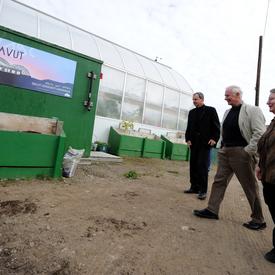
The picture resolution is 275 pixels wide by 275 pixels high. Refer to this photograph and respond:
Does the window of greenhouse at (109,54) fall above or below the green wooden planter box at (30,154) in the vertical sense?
above

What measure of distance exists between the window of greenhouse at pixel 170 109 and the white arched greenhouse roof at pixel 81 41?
410mm

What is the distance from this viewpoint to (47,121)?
5258 mm

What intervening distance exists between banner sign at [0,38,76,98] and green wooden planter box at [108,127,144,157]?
15.2 ft

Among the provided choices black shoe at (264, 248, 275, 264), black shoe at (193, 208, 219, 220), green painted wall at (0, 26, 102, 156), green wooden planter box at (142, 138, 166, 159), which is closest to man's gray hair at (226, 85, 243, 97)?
black shoe at (193, 208, 219, 220)

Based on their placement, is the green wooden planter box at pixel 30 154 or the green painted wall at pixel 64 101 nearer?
the green wooden planter box at pixel 30 154

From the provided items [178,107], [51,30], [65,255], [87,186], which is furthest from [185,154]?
[65,255]

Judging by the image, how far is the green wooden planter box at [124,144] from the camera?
35.0 feet

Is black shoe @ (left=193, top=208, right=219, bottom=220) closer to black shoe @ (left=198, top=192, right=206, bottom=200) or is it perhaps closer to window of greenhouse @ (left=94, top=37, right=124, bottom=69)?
black shoe @ (left=198, top=192, right=206, bottom=200)

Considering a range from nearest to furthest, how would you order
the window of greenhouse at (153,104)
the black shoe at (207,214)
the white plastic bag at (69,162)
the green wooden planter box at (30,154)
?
the black shoe at (207,214), the green wooden planter box at (30,154), the white plastic bag at (69,162), the window of greenhouse at (153,104)

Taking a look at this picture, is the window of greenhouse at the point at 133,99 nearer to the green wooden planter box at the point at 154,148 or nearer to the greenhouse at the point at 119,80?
the greenhouse at the point at 119,80

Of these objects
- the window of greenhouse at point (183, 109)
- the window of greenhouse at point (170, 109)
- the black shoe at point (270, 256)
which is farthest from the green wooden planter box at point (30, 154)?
the window of greenhouse at point (183, 109)

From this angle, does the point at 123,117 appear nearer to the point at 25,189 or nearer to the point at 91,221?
the point at 25,189

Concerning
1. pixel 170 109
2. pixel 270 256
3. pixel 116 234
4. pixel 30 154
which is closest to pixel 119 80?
pixel 170 109

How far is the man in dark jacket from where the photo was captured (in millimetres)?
5270
